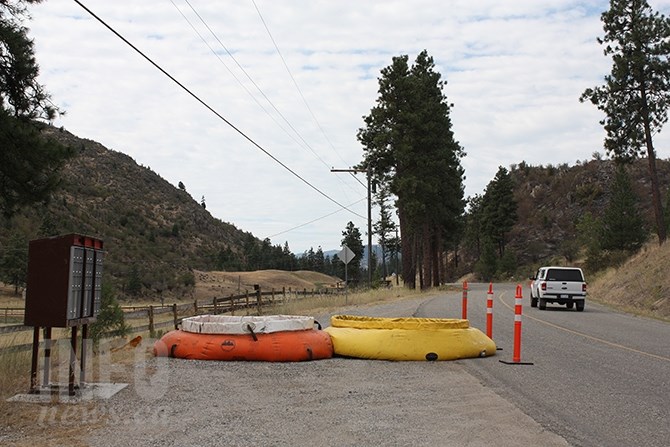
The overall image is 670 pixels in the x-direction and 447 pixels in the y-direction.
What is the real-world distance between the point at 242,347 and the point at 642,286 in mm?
27871

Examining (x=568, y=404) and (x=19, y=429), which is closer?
(x=19, y=429)

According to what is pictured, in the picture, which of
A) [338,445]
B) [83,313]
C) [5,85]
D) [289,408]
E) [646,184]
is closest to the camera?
[338,445]

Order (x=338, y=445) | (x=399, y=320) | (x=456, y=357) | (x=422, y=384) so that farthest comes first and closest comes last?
(x=399, y=320) < (x=456, y=357) < (x=422, y=384) < (x=338, y=445)

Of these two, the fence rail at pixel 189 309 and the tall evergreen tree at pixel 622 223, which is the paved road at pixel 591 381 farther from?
the tall evergreen tree at pixel 622 223

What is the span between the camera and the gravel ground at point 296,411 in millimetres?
6605

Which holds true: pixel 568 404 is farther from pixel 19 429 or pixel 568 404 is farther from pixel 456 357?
pixel 19 429

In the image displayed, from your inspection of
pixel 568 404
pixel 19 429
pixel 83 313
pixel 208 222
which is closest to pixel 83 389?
pixel 83 313

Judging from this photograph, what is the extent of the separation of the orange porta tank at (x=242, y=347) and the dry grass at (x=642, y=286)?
18.4 meters

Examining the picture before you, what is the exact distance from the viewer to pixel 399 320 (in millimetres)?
13305

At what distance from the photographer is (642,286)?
34.0 metres

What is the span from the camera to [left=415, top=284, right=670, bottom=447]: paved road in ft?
23.6

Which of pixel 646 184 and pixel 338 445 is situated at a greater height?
pixel 646 184

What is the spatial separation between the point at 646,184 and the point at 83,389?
112497 millimetres

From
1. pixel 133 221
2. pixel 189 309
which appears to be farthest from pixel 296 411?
pixel 133 221
